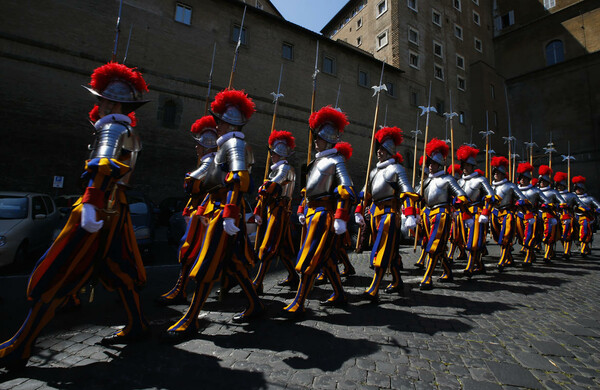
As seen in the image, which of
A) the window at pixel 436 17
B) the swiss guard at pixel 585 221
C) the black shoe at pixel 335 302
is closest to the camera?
the black shoe at pixel 335 302

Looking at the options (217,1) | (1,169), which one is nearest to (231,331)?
(1,169)

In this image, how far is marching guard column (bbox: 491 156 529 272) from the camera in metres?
7.17

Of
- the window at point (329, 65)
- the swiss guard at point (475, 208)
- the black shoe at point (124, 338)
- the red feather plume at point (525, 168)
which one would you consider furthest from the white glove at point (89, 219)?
the window at point (329, 65)

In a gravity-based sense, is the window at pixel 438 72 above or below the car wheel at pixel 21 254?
above

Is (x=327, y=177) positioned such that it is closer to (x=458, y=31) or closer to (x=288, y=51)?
(x=288, y=51)

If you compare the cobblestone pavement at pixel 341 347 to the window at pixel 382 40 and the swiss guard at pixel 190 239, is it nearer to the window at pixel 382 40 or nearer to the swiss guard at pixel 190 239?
the swiss guard at pixel 190 239

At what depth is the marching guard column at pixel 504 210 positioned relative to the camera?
23.5 ft

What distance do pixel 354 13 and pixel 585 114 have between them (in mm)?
23363

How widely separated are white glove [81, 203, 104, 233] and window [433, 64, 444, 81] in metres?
32.0

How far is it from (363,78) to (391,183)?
22.3 meters

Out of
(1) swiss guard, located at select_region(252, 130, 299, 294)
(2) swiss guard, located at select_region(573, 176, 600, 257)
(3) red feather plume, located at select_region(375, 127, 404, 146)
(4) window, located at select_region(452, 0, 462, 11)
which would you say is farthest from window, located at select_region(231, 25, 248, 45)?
(4) window, located at select_region(452, 0, 462, 11)

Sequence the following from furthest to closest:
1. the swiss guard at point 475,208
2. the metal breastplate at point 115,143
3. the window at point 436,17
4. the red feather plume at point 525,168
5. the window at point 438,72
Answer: the window at point 436,17 → the window at point 438,72 → the red feather plume at point 525,168 → the swiss guard at point 475,208 → the metal breastplate at point 115,143

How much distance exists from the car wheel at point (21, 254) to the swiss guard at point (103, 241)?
450 centimetres

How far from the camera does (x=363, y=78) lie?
79.8ft
